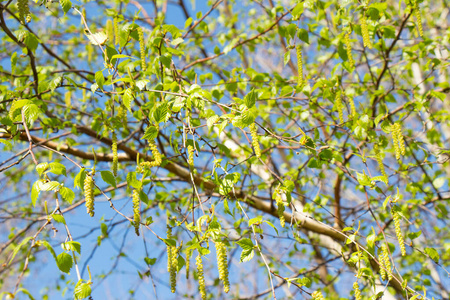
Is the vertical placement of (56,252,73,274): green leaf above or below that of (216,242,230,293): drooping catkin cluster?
above

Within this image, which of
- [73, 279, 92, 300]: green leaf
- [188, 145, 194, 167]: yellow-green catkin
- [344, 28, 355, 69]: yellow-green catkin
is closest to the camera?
[73, 279, 92, 300]: green leaf

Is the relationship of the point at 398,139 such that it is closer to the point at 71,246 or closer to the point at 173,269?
the point at 173,269

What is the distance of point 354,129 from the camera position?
2182 mm

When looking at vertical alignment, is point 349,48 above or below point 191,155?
above

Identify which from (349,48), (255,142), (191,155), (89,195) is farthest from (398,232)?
(89,195)

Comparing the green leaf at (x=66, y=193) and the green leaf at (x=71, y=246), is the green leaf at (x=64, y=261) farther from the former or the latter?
the green leaf at (x=66, y=193)

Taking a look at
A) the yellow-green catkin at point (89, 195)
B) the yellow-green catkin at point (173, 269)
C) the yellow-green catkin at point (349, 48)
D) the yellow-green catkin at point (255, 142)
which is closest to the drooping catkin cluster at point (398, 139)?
the yellow-green catkin at point (349, 48)

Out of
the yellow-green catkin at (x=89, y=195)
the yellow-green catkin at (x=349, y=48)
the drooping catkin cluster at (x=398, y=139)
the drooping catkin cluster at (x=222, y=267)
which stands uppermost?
the yellow-green catkin at (x=349, y=48)

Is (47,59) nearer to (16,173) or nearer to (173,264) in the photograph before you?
(16,173)

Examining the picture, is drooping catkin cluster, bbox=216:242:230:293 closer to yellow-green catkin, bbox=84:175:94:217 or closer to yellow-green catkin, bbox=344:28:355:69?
yellow-green catkin, bbox=84:175:94:217

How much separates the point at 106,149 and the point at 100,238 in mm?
1007

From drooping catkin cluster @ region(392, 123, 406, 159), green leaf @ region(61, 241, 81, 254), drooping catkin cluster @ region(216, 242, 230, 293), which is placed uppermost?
drooping catkin cluster @ region(392, 123, 406, 159)

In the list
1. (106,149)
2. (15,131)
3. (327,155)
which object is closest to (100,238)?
(106,149)

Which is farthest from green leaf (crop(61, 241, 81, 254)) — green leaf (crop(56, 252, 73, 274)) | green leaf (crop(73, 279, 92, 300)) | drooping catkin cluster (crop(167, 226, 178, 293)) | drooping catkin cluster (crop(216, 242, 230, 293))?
drooping catkin cluster (crop(216, 242, 230, 293))
